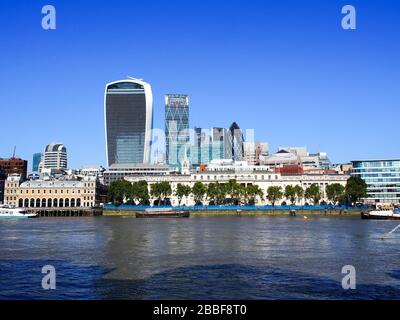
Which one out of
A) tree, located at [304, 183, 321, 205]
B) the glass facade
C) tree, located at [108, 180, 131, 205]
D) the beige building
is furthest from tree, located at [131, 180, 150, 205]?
the glass facade

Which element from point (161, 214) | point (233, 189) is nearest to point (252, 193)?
point (233, 189)

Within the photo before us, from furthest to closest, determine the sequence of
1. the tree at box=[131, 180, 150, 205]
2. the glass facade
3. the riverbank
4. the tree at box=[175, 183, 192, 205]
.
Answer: the glass facade, the tree at box=[131, 180, 150, 205], the tree at box=[175, 183, 192, 205], the riverbank

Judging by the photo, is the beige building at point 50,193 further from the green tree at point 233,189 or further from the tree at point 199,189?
the green tree at point 233,189

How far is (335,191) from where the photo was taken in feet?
531

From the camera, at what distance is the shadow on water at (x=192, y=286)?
75.4ft

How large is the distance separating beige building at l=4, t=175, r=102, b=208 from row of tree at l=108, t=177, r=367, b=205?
15598mm

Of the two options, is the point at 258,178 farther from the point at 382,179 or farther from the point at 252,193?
the point at 382,179

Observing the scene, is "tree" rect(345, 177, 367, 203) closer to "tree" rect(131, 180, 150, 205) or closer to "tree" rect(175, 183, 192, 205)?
"tree" rect(175, 183, 192, 205)

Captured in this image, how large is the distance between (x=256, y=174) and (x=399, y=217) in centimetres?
7469

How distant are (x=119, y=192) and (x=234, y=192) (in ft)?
130

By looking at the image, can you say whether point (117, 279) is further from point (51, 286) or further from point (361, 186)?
point (361, 186)

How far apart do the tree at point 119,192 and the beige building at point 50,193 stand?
56.7 ft

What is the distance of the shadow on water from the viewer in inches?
904

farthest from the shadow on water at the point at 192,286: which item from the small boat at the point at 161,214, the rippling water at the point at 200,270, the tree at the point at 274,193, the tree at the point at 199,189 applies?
the tree at the point at 274,193
